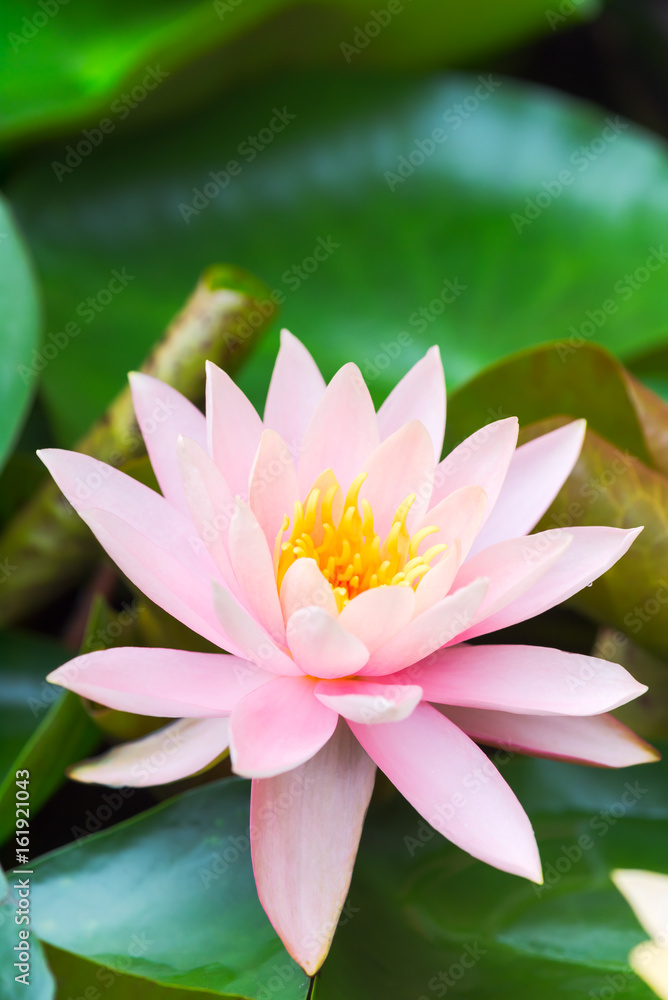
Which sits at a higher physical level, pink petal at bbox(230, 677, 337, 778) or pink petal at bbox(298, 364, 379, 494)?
pink petal at bbox(298, 364, 379, 494)

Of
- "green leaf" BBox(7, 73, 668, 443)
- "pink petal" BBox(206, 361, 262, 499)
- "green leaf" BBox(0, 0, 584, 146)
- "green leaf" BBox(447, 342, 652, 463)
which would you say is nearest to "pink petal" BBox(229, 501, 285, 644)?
"pink petal" BBox(206, 361, 262, 499)

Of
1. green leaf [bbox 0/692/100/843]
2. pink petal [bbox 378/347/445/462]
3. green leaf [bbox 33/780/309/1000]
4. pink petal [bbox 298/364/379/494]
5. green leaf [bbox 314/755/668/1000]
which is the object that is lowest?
green leaf [bbox 0/692/100/843]

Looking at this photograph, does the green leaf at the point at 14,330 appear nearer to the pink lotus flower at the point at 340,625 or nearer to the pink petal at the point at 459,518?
the pink lotus flower at the point at 340,625

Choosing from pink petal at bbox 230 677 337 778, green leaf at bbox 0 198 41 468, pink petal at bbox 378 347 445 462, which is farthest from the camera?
green leaf at bbox 0 198 41 468

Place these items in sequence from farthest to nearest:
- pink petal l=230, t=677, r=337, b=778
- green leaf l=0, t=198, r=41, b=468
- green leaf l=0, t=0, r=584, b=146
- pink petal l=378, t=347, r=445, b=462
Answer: green leaf l=0, t=0, r=584, b=146
green leaf l=0, t=198, r=41, b=468
pink petal l=378, t=347, r=445, b=462
pink petal l=230, t=677, r=337, b=778

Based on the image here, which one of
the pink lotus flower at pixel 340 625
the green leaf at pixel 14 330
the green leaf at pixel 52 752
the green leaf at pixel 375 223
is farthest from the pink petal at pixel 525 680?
the green leaf at pixel 375 223

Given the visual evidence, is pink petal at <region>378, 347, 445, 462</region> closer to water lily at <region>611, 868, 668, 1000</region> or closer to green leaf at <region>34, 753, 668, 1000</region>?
green leaf at <region>34, 753, 668, 1000</region>

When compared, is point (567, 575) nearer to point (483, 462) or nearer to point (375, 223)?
point (483, 462)
